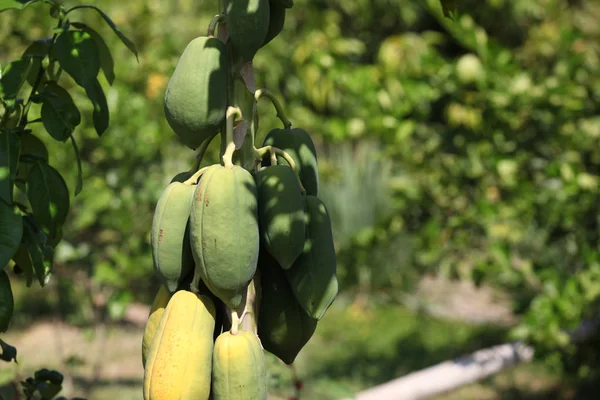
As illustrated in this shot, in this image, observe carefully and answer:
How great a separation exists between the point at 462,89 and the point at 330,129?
0.57 meters

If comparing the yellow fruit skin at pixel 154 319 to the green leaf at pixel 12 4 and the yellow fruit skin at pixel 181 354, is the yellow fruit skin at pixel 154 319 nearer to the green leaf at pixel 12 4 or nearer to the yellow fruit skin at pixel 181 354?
the yellow fruit skin at pixel 181 354

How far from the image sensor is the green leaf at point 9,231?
3.79 ft

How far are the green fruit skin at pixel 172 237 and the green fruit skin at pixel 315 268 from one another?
17 centimetres

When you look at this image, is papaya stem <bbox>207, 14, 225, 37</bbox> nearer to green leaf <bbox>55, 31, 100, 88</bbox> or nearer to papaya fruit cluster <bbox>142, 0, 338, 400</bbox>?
papaya fruit cluster <bbox>142, 0, 338, 400</bbox>

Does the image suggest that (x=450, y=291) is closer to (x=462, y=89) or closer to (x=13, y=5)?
(x=462, y=89)

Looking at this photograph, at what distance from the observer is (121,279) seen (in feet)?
10.5

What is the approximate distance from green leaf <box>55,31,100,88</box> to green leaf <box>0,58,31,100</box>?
0.06 meters

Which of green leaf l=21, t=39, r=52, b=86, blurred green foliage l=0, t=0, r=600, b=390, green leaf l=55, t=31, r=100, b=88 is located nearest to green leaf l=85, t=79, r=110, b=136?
green leaf l=55, t=31, r=100, b=88

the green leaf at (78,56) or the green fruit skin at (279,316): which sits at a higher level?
the green leaf at (78,56)

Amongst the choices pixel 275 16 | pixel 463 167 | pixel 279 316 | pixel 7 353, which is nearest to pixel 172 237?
pixel 279 316

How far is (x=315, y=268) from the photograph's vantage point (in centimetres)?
115

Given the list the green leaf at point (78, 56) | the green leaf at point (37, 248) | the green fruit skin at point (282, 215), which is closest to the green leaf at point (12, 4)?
the green leaf at point (78, 56)

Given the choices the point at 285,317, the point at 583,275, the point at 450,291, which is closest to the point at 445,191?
the point at 583,275

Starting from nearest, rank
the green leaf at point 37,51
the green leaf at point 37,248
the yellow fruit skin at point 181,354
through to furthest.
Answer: the yellow fruit skin at point 181,354 → the green leaf at point 37,248 → the green leaf at point 37,51
